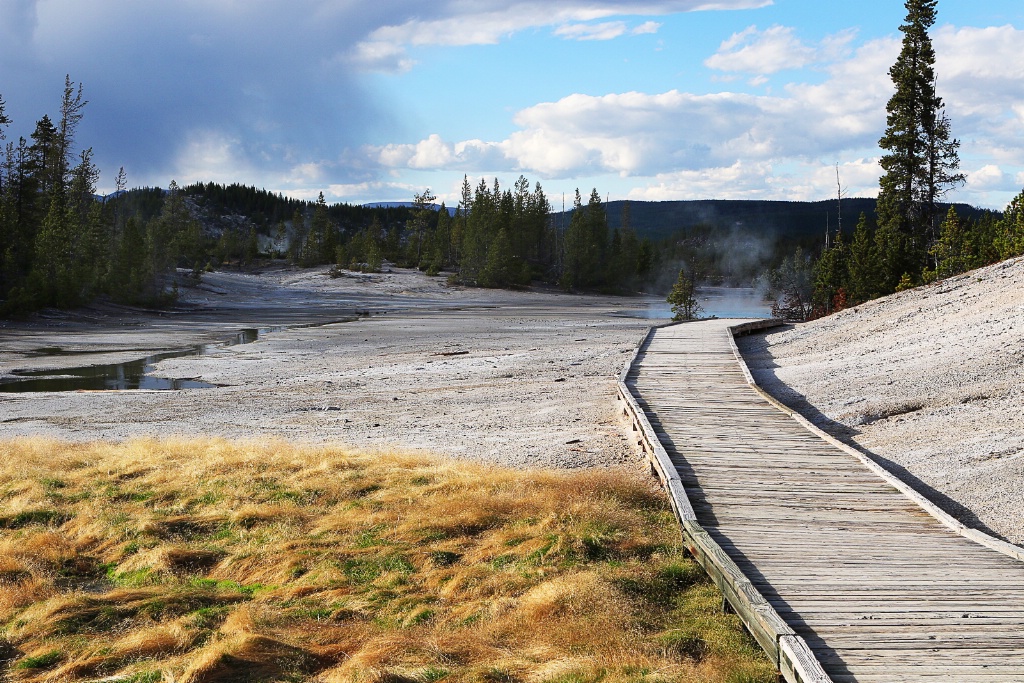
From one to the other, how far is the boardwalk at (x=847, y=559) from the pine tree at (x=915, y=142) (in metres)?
39.0

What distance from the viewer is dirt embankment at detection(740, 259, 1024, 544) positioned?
9.91 meters

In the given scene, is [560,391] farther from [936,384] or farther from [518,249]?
[518,249]

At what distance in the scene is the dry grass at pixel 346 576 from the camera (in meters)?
5.98

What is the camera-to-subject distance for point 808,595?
6008 mm

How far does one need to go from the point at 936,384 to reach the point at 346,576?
11222 millimetres

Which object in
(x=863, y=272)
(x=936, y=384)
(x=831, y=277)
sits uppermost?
(x=863, y=272)

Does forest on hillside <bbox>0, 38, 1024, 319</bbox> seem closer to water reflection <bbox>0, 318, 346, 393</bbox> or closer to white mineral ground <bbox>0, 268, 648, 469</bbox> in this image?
white mineral ground <bbox>0, 268, 648, 469</bbox>

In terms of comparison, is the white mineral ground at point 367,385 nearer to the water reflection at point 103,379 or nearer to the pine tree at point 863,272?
the water reflection at point 103,379

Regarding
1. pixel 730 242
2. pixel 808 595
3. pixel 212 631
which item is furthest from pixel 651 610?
pixel 730 242

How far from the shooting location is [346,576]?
26.2 feet

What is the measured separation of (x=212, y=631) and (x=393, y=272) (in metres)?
85.5

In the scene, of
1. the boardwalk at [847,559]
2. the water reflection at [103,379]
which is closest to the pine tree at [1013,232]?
the boardwalk at [847,559]

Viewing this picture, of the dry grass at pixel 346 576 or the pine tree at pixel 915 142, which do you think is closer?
the dry grass at pixel 346 576

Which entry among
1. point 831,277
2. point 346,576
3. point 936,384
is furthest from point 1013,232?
point 346,576
